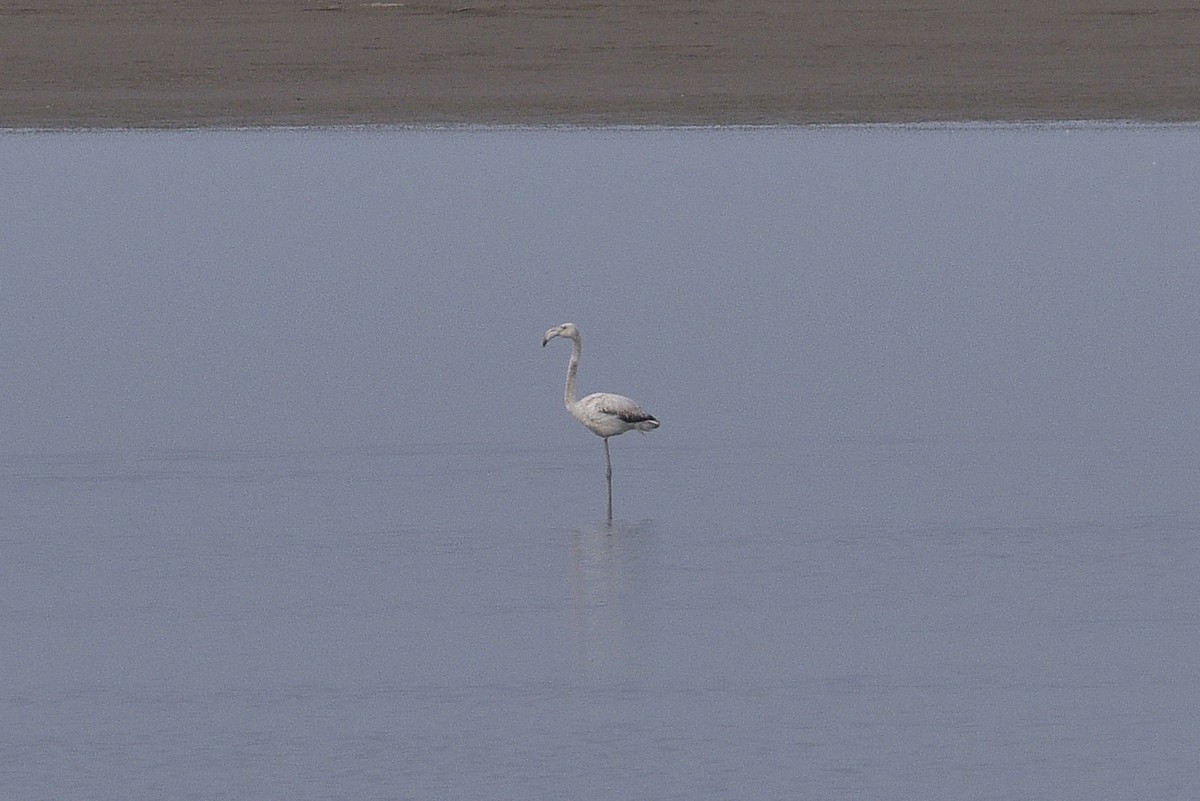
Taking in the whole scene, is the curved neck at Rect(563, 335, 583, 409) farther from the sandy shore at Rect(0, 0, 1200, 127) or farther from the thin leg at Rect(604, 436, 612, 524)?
the sandy shore at Rect(0, 0, 1200, 127)

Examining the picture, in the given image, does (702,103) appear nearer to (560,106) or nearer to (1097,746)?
(560,106)

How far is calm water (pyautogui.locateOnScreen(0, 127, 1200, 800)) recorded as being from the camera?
6551 mm

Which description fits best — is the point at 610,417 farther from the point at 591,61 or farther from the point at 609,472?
the point at 591,61

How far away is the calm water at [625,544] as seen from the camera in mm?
6551

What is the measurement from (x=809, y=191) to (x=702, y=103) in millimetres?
6224

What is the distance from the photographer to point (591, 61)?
28.5m

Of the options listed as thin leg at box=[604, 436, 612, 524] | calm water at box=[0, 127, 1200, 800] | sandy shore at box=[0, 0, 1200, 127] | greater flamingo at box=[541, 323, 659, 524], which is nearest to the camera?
calm water at box=[0, 127, 1200, 800]

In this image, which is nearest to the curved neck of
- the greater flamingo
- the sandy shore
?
the greater flamingo

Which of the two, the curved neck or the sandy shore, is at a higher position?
the sandy shore

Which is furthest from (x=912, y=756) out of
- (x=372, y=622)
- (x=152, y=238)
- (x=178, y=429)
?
(x=152, y=238)

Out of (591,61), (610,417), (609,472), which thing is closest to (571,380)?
(610,417)

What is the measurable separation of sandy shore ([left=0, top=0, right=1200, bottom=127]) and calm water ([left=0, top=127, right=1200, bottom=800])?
27.6 feet

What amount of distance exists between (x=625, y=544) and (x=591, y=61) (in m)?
20.1

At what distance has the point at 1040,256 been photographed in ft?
53.0
